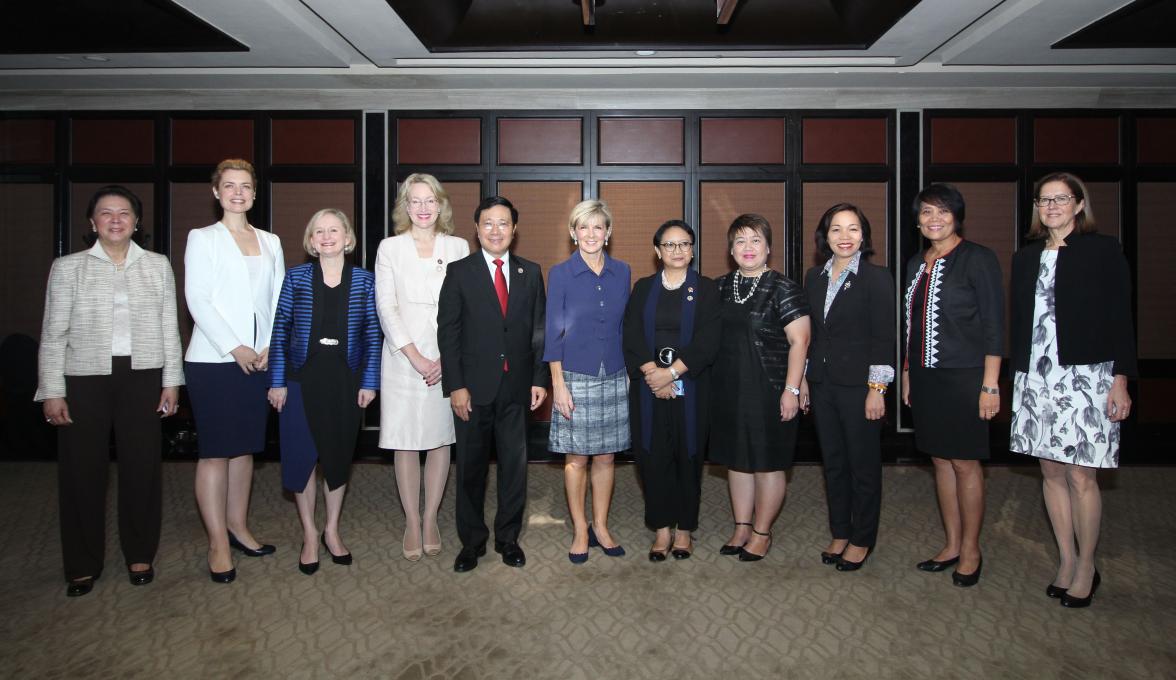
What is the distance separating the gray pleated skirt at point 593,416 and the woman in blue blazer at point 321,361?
0.99m

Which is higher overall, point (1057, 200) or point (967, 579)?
point (1057, 200)

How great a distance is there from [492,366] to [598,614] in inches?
Result: 47.1

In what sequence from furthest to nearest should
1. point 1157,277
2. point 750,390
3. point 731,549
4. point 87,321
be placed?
1. point 1157,277
2. point 731,549
3. point 750,390
4. point 87,321

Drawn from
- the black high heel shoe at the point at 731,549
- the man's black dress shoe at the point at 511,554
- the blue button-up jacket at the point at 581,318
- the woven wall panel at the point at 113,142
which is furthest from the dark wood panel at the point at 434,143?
the black high heel shoe at the point at 731,549

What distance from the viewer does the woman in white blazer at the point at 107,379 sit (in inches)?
117

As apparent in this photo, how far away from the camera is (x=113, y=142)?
5848 mm

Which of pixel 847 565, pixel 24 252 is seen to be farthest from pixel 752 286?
pixel 24 252

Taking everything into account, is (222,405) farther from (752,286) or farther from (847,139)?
(847,139)

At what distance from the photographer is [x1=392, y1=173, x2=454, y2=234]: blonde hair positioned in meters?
3.31

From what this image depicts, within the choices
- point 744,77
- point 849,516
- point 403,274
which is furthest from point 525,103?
point 849,516

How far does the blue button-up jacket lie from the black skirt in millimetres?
1478

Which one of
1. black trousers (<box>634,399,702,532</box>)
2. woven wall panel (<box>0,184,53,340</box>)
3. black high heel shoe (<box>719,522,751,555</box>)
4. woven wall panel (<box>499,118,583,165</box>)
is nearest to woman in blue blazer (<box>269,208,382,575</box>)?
black trousers (<box>634,399,702,532</box>)

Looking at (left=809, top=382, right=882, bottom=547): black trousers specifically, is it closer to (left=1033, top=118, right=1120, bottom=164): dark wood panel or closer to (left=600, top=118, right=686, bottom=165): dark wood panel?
(left=600, top=118, right=686, bottom=165): dark wood panel

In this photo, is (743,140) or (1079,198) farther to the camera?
(743,140)
